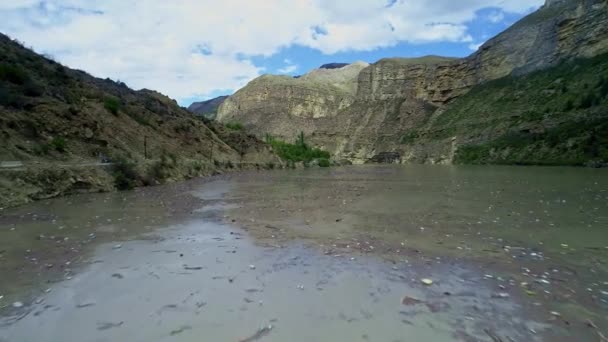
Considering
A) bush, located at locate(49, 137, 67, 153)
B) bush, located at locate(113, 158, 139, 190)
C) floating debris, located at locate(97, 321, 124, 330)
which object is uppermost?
bush, located at locate(49, 137, 67, 153)

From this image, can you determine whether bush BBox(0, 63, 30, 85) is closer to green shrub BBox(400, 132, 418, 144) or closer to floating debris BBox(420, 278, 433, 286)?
floating debris BBox(420, 278, 433, 286)

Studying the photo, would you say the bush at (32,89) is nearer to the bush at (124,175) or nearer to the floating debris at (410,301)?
the bush at (124,175)

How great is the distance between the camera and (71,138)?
98.3ft

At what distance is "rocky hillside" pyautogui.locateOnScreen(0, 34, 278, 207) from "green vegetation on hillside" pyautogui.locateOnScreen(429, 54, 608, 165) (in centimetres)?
4872

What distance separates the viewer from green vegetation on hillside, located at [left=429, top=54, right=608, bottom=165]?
172 feet

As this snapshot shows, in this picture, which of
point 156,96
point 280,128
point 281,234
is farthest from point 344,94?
point 281,234

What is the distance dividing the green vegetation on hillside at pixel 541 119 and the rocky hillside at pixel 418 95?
80 cm

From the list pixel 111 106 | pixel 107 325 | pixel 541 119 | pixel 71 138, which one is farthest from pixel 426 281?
pixel 541 119

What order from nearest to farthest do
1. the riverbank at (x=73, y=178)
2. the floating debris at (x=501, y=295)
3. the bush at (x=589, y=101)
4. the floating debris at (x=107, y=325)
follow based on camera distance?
the floating debris at (x=107, y=325) → the floating debris at (x=501, y=295) → the riverbank at (x=73, y=178) → the bush at (x=589, y=101)

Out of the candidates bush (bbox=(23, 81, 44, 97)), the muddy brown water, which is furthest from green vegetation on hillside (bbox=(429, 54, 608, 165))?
bush (bbox=(23, 81, 44, 97))

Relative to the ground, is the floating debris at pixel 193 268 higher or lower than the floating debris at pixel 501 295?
lower

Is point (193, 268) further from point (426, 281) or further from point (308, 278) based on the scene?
point (426, 281)

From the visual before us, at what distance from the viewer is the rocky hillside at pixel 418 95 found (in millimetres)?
84562

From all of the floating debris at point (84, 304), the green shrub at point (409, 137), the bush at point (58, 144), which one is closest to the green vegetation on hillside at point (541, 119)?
the green shrub at point (409, 137)
